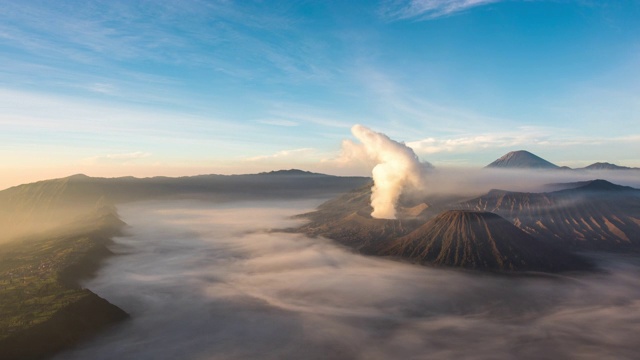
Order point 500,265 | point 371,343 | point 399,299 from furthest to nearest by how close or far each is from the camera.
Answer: point 500,265
point 399,299
point 371,343


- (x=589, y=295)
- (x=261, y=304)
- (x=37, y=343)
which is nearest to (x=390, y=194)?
(x=589, y=295)

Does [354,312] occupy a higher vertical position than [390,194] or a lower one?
lower

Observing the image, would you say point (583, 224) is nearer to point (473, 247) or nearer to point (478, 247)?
point (478, 247)

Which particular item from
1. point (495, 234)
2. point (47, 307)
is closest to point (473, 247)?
point (495, 234)

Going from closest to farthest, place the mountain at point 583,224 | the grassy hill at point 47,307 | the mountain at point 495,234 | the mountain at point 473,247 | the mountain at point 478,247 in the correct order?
the grassy hill at point 47,307 < the mountain at point 478,247 < the mountain at point 473,247 < the mountain at point 495,234 < the mountain at point 583,224

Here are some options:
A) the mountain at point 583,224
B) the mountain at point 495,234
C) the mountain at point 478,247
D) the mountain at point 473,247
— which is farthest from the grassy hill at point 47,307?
the mountain at point 583,224

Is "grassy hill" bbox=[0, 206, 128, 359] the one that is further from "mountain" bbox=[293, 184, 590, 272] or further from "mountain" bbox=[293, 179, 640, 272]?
"mountain" bbox=[293, 179, 640, 272]

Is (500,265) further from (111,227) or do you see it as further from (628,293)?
(111,227)

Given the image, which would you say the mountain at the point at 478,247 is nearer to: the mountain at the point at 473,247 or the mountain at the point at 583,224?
the mountain at the point at 473,247
